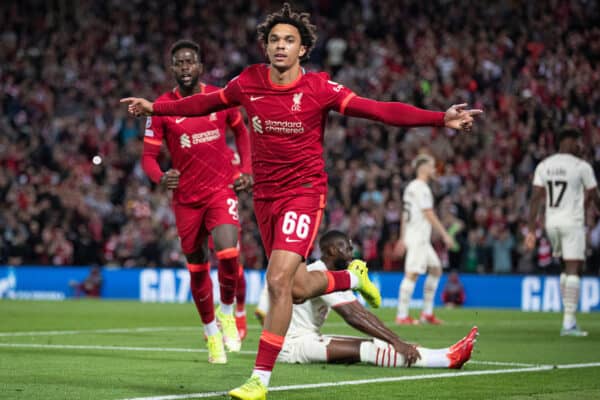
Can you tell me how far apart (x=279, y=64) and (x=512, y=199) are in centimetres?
1610

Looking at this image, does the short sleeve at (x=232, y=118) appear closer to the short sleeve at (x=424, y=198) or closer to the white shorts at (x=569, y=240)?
the white shorts at (x=569, y=240)

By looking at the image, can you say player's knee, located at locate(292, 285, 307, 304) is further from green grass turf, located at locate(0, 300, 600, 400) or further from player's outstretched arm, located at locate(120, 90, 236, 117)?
player's outstretched arm, located at locate(120, 90, 236, 117)

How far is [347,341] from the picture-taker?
930 centimetres

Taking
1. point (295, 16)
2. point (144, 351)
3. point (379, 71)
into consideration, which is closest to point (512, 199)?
point (379, 71)

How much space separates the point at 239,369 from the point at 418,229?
8233 mm

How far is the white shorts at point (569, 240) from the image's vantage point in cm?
1382

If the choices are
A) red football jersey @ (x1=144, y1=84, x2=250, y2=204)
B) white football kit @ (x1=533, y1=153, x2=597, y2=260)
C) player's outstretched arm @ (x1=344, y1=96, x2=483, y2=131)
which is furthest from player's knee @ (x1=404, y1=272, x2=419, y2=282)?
player's outstretched arm @ (x1=344, y1=96, x2=483, y2=131)

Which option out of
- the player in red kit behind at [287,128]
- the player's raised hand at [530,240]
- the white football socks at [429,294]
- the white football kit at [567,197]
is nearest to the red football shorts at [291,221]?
the player in red kit behind at [287,128]

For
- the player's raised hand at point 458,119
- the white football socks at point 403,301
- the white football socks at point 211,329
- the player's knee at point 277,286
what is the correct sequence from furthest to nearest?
the white football socks at point 403,301 → the white football socks at point 211,329 → the player's knee at point 277,286 → the player's raised hand at point 458,119

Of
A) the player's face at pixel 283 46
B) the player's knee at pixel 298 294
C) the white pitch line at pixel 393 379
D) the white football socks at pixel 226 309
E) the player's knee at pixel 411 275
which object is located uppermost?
the player's face at pixel 283 46

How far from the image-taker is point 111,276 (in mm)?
25812

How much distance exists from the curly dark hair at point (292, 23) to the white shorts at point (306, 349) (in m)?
2.85

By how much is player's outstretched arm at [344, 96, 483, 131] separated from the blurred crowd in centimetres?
1504

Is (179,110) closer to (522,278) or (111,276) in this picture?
(522,278)
